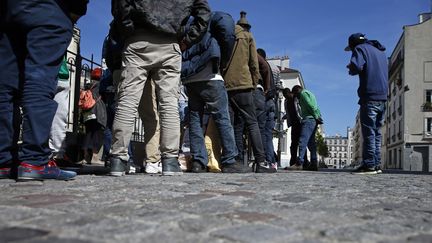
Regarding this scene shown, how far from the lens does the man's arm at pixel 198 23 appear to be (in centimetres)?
420

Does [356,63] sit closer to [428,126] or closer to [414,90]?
[428,126]

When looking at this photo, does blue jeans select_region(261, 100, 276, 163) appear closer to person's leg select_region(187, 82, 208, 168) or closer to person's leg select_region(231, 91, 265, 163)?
person's leg select_region(231, 91, 265, 163)

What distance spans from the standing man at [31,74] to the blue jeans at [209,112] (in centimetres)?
199

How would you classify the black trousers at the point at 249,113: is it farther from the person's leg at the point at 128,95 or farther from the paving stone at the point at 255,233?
the paving stone at the point at 255,233

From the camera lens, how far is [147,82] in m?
4.71

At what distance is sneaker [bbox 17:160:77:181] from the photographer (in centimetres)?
300

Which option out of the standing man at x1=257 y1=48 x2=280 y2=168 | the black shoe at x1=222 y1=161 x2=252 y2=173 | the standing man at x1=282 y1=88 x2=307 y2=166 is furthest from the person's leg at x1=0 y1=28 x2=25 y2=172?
the standing man at x1=282 y1=88 x2=307 y2=166

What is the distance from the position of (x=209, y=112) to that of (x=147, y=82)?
98 centimetres

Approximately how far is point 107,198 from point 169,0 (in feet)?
7.52

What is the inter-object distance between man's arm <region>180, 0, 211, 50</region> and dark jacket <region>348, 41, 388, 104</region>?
10.1 ft

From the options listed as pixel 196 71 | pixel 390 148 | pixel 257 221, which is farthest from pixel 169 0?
pixel 390 148

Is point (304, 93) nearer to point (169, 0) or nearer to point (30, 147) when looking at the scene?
point (169, 0)

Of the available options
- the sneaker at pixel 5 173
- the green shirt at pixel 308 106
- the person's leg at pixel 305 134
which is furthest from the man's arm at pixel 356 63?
the sneaker at pixel 5 173

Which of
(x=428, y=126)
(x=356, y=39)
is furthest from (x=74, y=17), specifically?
(x=428, y=126)
